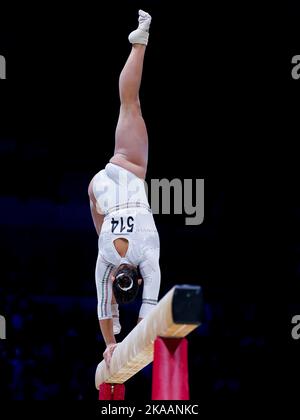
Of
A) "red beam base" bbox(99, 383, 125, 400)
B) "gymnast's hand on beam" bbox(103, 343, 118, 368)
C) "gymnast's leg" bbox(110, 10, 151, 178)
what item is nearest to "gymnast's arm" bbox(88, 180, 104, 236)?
"gymnast's leg" bbox(110, 10, 151, 178)

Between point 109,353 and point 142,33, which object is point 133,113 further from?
point 109,353

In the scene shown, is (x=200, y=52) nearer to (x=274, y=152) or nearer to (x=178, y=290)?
(x=274, y=152)

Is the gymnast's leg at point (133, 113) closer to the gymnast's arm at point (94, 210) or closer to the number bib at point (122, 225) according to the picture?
the gymnast's arm at point (94, 210)

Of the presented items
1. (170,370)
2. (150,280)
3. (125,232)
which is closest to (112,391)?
(150,280)

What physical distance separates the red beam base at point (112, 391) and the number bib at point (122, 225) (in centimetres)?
141

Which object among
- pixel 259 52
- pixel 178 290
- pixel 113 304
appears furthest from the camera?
pixel 259 52

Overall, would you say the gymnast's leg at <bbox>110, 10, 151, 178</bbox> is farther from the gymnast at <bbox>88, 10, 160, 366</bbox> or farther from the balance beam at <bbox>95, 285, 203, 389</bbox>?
the balance beam at <bbox>95, 285, 203, 389</bbox>

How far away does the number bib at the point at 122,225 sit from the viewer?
22.2 ft

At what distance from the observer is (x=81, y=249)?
11281mm

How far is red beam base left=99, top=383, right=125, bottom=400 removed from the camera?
7.03 m

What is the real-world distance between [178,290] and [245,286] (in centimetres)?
687

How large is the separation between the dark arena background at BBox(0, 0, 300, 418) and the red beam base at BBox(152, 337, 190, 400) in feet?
17.4

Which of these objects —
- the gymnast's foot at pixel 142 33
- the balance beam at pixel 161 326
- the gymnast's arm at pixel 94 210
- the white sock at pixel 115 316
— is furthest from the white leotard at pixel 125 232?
the gymnast's foot at pixel 142 33
